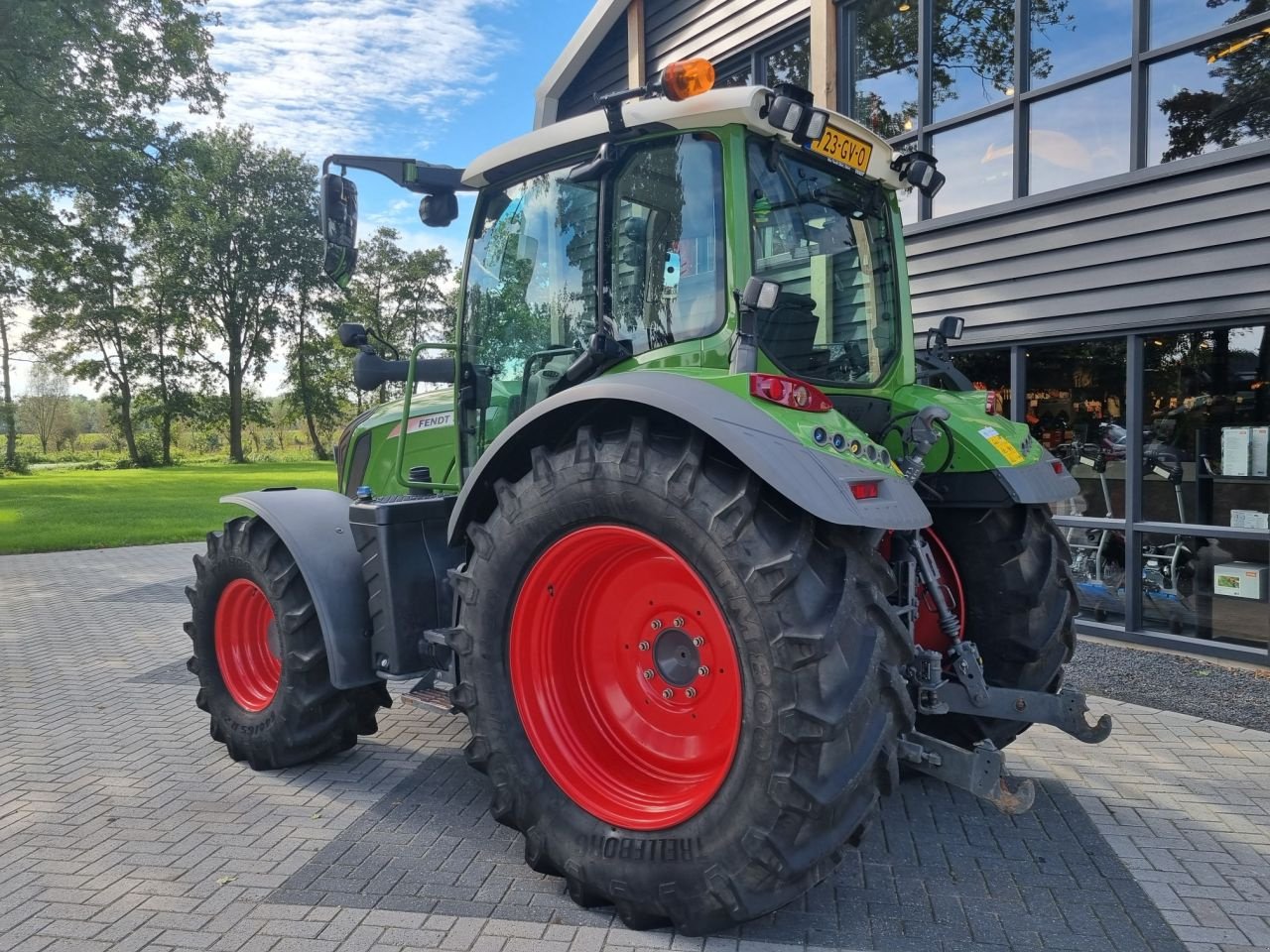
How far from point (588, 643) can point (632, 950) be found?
954mm

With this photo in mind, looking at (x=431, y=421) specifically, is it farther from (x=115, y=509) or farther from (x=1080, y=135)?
(x=115, y=509)

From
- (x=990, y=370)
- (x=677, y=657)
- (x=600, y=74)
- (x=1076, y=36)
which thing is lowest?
(x=677, y=657)

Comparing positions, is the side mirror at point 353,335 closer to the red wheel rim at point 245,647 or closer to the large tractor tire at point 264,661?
the large tractor tire at point 264,661

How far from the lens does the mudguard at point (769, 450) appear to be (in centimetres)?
227

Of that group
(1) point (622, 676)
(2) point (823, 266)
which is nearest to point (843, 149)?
(2) point (823, 266)

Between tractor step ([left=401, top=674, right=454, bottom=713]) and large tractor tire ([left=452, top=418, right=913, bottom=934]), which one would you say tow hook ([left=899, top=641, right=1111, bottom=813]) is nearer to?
large tractor tire ([left=452, top=418, right=913, bottom=934])

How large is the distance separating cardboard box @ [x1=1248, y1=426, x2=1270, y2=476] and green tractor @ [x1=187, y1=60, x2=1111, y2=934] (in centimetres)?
266

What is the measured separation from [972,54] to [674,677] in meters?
6.13

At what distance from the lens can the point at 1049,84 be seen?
20.5 feet

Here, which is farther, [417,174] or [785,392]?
[417,174]

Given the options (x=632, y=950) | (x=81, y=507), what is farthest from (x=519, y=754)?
(x=81, y=507)

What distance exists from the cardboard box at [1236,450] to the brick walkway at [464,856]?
1.87 meters

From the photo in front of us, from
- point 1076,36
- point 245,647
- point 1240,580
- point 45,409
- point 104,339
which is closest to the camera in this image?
point 245,647

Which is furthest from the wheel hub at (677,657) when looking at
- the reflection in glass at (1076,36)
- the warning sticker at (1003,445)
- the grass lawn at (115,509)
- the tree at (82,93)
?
the tree at (82,93)
